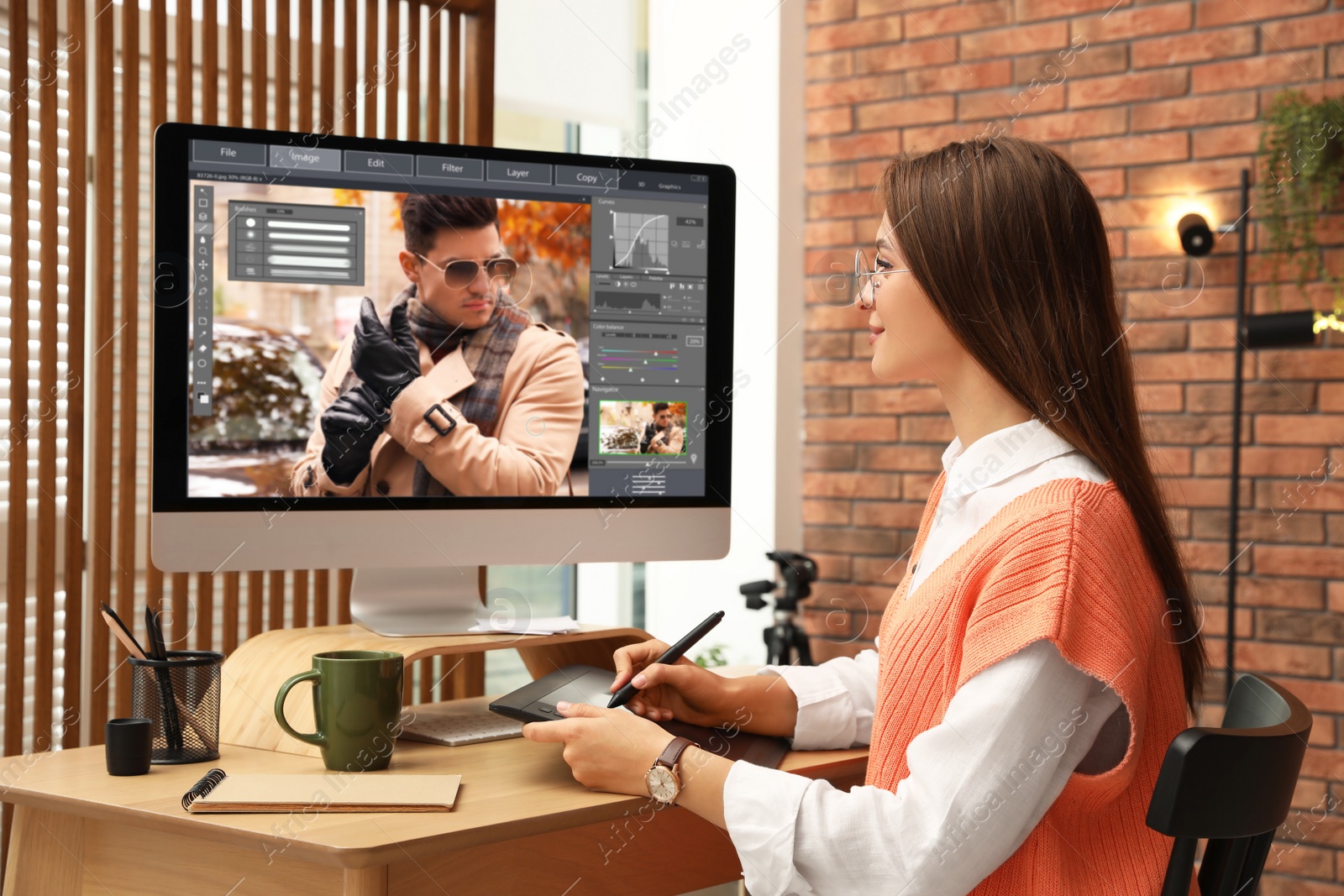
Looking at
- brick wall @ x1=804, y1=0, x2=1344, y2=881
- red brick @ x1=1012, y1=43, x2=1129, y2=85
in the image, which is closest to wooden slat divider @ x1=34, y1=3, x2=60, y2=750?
brick wall @ x1=804, y1=0, x2=1344, y2=881

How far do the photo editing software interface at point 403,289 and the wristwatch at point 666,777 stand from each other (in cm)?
49

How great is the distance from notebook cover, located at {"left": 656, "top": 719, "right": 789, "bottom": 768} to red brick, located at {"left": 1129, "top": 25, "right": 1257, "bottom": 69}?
2187 millimetres

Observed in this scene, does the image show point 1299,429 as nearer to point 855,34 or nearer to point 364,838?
point 855,34

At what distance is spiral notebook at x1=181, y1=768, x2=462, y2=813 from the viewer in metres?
1.03

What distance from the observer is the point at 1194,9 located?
2.73 m

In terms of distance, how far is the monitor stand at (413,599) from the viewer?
147 cm

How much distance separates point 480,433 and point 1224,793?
936 mm

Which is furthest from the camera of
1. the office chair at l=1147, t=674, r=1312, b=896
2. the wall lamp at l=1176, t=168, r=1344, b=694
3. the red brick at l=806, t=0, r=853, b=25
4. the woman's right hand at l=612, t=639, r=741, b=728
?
the red brick at l=806, t=0, r=853, b=25

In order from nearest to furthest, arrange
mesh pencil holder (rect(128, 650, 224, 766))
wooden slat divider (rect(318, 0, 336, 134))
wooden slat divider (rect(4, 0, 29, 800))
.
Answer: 1. mesh pencil holder (rect(128, 650, 224, 766))
2. wooden slat divider (rect(4, 0, 29, 800))
3. wooden slat divider (rect(318, 0, 336, 134))

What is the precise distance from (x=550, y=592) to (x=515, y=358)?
2.30 metres

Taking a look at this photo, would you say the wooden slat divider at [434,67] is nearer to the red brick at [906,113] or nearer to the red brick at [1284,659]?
the red brick at [906,113]

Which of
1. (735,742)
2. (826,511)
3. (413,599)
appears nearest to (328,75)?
(413,599)

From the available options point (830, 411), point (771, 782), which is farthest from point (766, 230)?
point (771, 782)

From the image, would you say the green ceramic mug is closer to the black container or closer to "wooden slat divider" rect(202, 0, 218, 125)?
the black container
